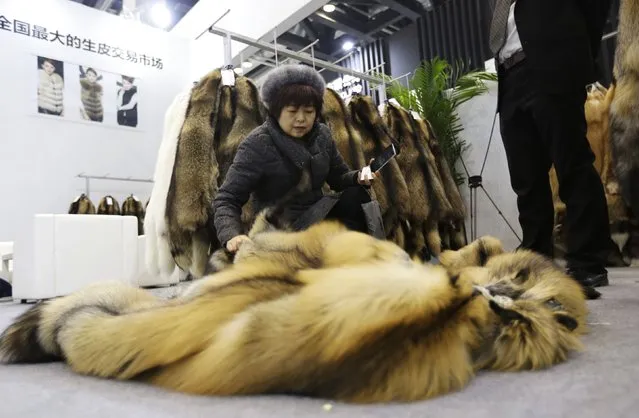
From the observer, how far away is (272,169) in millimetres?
Answer: 1639

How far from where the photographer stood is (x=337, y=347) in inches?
24.6

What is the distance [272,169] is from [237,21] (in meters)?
3.17

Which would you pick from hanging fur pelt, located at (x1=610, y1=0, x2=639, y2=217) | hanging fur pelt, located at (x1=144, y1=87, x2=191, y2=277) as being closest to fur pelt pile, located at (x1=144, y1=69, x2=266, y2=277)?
hanging fur pelt, located at (x1=144, y1=87, x2=191, y2=277)

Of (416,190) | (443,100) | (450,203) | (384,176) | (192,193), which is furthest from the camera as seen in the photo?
(443,100)

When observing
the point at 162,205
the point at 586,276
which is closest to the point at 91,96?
the point at 162,205

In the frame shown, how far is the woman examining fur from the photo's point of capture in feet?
5.25

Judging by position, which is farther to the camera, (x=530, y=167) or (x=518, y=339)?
(x=530, y=167)

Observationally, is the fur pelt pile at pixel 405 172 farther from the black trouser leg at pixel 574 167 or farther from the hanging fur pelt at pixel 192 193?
the black trouser leg at pixel 574 167

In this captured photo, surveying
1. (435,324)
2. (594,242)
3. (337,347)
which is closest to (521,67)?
(594,242)

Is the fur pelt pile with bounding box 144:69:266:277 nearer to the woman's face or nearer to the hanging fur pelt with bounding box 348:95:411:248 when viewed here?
the woman's face

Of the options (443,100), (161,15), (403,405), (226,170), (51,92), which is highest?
(161,15)

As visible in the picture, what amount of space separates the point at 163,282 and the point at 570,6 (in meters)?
3.00

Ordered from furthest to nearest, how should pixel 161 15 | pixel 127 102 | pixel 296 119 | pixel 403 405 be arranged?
1. pixel 161 15
2. pixel 127 102
3. pixel 296 119
4. pixel 403 405

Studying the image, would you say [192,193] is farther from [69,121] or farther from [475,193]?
[69,121]
